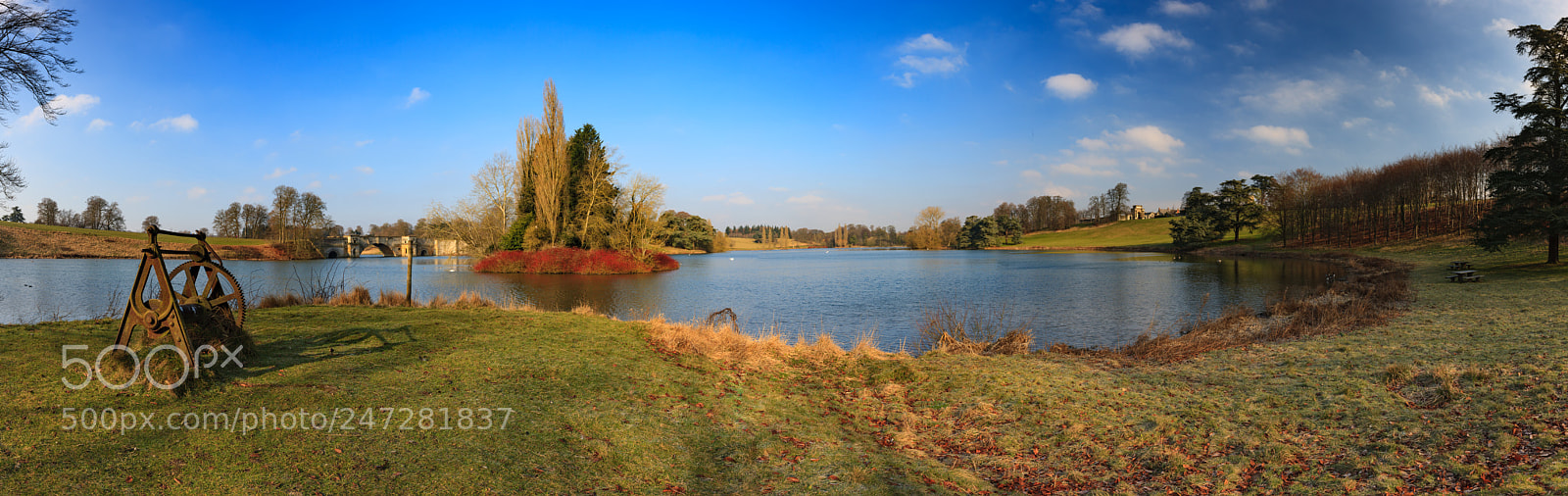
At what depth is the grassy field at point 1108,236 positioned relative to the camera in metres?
91.4

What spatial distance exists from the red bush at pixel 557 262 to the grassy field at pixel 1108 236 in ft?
249

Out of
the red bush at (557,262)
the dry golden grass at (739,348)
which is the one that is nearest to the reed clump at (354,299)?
the dry golden grass at (739,348)

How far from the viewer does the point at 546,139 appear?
4419 centimetres

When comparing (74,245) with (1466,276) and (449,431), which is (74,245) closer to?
(449,431)

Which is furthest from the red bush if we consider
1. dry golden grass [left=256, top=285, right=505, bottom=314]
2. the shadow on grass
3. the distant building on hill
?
the distant building on hill

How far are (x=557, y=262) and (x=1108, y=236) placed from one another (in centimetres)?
9353

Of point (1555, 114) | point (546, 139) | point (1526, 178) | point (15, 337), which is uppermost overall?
point (546, 139)

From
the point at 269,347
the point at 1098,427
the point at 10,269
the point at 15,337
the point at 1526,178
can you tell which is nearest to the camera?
the point at 15,337

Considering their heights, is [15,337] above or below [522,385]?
above

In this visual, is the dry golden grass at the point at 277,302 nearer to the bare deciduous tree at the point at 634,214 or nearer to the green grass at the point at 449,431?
the green grass at the point at 449,431

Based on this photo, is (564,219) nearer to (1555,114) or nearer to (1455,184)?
(1555,114)

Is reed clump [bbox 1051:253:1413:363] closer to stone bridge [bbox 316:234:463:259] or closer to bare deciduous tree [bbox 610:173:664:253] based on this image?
bare deciduous tree [bbox 610:173:664:253]

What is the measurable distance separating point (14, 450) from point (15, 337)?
3.74 meters

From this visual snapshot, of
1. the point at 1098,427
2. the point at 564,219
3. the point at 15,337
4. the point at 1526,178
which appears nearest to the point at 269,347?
the point at 15,337
